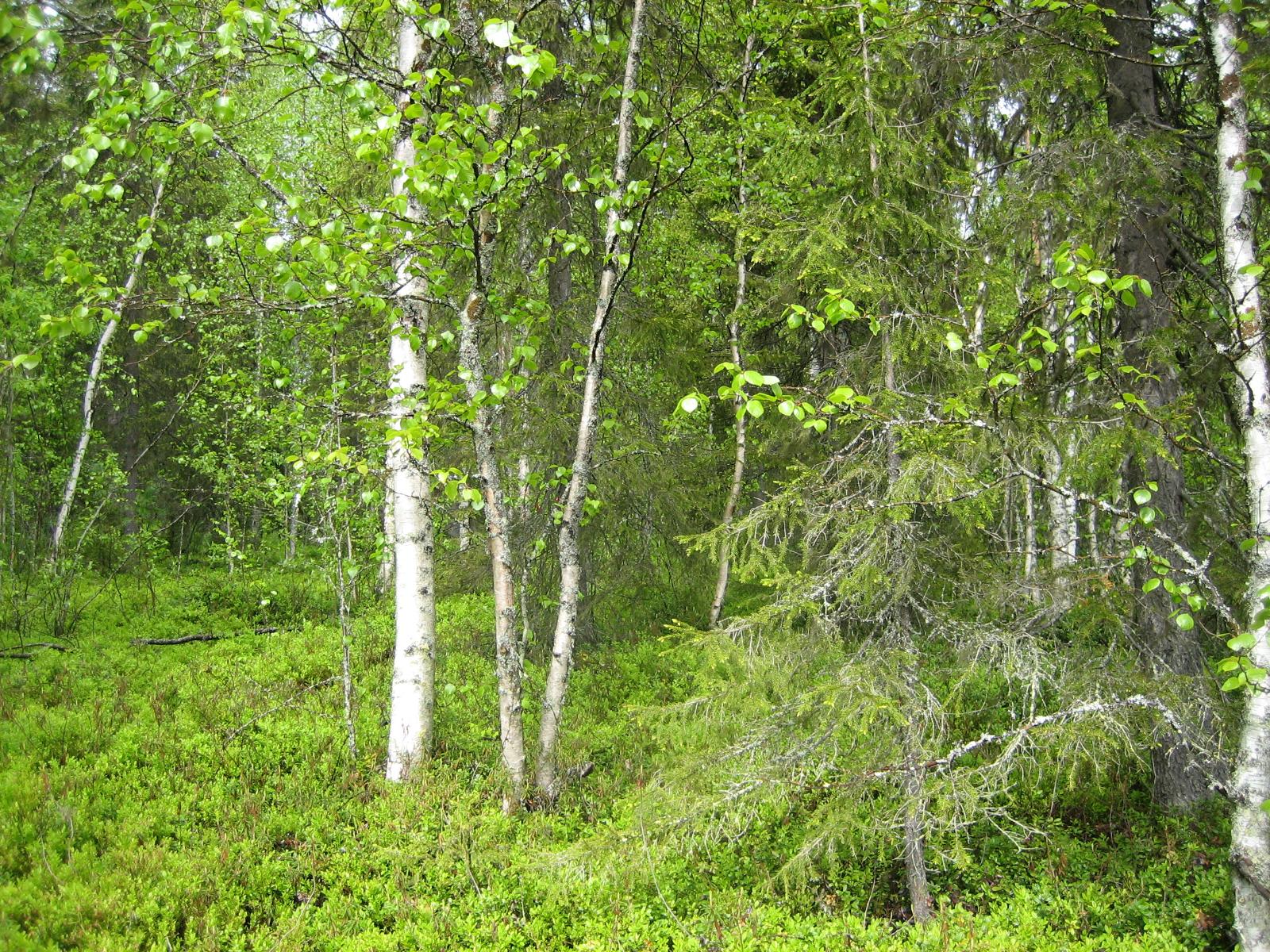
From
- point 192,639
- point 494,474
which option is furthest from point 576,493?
point 192,639

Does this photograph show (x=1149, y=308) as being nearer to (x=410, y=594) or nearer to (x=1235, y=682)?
(x=1235, y=682)

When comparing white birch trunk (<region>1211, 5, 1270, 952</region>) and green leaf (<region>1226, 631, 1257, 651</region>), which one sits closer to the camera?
green leaf (<region>1226, 631, 1257, 651</region>)

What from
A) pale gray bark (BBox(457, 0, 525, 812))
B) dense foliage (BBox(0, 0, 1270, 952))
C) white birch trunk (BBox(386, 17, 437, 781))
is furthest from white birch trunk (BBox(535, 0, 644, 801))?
white birch trunk (BBox(386, 17, 437, 781))

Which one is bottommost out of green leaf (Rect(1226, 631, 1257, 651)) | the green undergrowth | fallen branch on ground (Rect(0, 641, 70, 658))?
the green undergrowth

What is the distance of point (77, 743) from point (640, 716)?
213 inches

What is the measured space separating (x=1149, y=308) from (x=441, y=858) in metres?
6.57

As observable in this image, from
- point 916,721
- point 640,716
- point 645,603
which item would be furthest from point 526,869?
point 645,603

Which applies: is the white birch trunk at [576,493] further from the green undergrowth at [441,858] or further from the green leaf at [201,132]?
the green leaf at [201,132]

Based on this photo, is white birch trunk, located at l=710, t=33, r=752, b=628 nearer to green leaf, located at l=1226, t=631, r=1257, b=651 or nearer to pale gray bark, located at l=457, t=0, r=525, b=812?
pale gray bark, located at l=457, t=0, r=525, b=812

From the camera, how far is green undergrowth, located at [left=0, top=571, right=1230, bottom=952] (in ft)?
15.1

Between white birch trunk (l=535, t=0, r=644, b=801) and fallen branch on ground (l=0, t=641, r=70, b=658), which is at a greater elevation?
white birch trunk (l=535, t=0, r=644, b=801)

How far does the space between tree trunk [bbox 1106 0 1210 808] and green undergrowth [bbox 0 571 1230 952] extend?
125cm

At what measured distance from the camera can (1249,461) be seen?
3.68 metres

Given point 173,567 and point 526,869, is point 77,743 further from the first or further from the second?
point 173,567
